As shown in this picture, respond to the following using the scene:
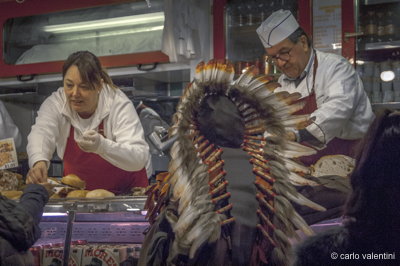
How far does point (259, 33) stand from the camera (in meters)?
1.96

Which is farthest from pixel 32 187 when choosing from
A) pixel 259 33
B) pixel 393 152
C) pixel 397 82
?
pixel 397 82

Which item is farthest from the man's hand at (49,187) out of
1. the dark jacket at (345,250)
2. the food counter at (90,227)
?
the dark jacket at (345,250)

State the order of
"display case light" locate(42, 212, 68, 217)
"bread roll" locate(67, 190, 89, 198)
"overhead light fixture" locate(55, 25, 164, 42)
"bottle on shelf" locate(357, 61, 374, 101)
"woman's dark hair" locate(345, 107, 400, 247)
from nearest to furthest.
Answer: "woman's dark hair" locate(345, 107, 400, 247) → "bottle on shelf" locate(357, 61, 374, 101) → "display case light" locate(42, 212, 68, 217) → "bread roll" locate(67, 190, 89, 198) → "overhead light fixture" locate(55, 25, 164, 42)

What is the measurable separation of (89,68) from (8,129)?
1.74 ft

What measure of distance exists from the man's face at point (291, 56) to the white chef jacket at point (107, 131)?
644 mm

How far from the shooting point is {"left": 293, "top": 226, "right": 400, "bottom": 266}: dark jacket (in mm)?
1554

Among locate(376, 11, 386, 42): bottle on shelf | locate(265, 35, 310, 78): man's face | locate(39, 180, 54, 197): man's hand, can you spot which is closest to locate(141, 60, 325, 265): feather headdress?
locate(265, 35, 310, 78): man's face

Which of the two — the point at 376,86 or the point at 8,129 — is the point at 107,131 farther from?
the point at 376,86

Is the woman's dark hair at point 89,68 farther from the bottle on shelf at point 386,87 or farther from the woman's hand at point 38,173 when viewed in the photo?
the bottle on shelf at point 386,87

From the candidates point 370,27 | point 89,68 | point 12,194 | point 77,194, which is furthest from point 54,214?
point 370,27

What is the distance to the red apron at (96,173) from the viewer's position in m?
2.26

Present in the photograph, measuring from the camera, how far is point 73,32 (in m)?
2.85

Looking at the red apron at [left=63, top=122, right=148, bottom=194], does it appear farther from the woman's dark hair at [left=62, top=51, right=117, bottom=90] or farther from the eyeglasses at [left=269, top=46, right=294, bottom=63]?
the eyeglasses at [left=269, top=46, right=294, bottom=63]

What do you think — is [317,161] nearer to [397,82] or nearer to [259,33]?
[259,33]
